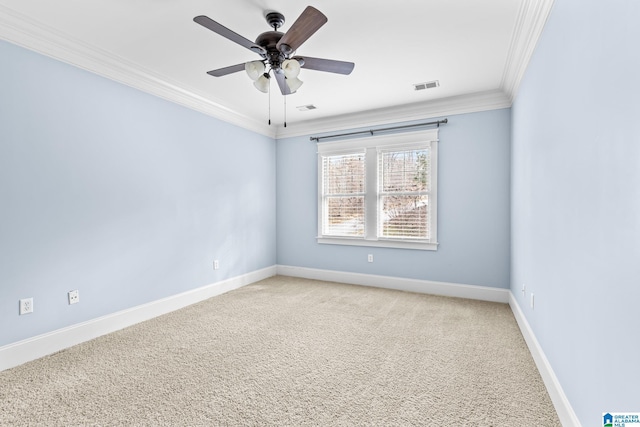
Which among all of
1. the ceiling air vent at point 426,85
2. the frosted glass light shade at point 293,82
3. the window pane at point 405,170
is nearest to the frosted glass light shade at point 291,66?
the frosted glass light shade at point 293,82

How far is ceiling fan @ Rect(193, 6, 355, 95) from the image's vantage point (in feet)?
6.37

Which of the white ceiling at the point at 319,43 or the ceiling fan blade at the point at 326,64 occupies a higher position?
the white ceiling at the point at 319,43

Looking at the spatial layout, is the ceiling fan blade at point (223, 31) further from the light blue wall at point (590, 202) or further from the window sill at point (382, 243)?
the window sill at point (382, 243)

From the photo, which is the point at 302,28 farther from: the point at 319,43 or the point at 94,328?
the point at 94,328

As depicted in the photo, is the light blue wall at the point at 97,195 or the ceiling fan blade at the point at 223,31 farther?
the light blue wall at the point at 97,195

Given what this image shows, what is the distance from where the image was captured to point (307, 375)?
7.32 ft

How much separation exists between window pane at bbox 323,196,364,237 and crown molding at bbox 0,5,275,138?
2.27 metres

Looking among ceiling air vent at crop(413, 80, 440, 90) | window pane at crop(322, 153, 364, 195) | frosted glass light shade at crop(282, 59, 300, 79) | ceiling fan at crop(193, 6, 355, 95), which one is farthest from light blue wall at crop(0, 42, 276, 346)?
ceiling air vent at crop(413, 80, 440, 90)

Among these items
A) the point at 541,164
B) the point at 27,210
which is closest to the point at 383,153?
the point at 541,164

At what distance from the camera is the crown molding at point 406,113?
12.9ft

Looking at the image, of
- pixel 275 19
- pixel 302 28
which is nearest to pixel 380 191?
pixel 275 19

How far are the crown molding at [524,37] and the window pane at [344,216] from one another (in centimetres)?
247

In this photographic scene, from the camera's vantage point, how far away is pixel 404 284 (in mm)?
4500

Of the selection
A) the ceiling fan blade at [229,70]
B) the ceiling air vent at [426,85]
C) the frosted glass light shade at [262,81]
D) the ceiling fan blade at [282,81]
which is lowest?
the frosted glass light shade at [262,81]
